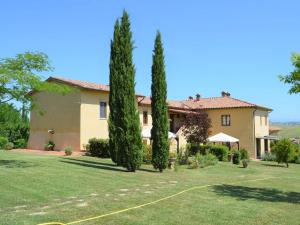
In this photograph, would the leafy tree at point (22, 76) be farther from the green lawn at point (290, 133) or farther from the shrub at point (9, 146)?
the green lawn at point (290, 133)

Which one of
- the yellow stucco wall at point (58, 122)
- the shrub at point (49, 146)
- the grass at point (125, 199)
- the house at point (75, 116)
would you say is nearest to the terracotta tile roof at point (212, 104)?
the house at point (75, 116)

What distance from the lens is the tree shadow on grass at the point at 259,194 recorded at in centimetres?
1547

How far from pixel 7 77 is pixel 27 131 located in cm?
1999

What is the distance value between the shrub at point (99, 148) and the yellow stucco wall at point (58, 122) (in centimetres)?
293

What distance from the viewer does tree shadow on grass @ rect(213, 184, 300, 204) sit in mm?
15466

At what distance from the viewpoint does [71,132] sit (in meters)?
36.0

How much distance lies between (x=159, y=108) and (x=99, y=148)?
→ 9.18 metres

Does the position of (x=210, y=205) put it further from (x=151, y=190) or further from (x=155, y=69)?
(x=155, y=69)

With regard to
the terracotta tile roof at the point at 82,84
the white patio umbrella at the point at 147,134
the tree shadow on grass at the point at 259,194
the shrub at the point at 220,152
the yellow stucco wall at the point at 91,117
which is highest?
the terracotta tile roof at the point at 82,84

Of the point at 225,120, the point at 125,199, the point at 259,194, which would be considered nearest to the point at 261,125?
the point at 225,120

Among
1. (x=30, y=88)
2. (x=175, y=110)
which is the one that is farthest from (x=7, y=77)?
(x=175, y=110)

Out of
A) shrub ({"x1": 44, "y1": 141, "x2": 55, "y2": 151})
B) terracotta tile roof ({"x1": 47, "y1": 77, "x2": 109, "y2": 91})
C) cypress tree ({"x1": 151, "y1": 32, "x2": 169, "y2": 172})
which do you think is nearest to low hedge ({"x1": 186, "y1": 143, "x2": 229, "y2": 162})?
terracotta tile roof ({"x1": 47, "y1": 77, "x2": 109, "y2": 91})

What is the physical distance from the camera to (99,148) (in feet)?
106

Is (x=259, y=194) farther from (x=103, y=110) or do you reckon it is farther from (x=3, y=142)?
(x=3, y=142)
